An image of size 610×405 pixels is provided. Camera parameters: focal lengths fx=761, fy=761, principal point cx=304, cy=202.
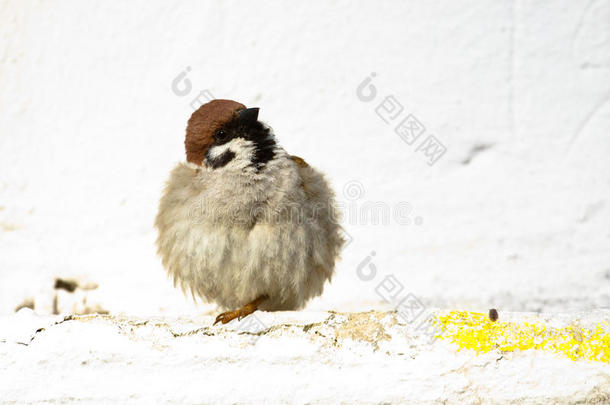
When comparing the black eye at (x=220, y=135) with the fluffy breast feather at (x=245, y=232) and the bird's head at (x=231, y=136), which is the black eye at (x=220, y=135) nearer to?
the bird's head at (x=231, y=136)

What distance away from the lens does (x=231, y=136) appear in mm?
2338

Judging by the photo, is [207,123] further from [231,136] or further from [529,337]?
[529,337]

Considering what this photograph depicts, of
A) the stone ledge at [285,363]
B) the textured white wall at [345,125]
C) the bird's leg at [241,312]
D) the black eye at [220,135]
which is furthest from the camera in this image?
the textured white wall at [345,125]

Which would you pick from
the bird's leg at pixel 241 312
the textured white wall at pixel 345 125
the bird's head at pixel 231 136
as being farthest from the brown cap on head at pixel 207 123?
the textured white wall at pixel 345 125

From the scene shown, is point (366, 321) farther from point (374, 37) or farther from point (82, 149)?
point (82, 149)

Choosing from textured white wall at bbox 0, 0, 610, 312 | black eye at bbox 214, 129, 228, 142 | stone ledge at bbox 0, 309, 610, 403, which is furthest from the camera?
textured white wall at bbox 0, 0, 610, 312

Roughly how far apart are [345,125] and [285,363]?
1.50 meters

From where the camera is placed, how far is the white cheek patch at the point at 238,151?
91.0 inches

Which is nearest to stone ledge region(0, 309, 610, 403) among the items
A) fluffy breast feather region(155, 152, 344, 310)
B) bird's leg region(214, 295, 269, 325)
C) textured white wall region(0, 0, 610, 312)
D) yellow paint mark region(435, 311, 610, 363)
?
yellow paint mark region(435, 311, 610, 363)

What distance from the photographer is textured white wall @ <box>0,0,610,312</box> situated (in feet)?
10.4

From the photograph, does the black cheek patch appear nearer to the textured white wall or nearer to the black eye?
the black eye

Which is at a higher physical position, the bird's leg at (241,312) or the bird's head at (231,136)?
the bird's head at (231,136)

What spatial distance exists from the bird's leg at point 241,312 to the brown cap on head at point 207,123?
1.55ft

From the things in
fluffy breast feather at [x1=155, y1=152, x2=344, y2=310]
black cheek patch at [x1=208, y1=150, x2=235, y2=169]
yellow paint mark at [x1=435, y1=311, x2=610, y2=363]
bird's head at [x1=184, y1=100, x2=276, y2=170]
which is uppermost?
bird's head at [x1=184, y1=100, x2=276, y2=170]
